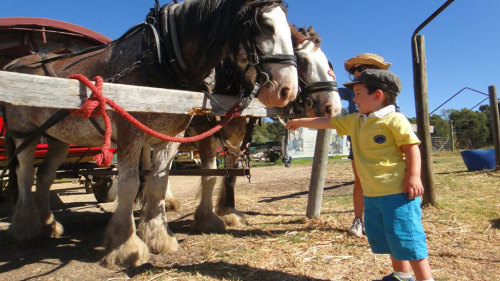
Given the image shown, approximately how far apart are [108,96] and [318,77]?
2.18 m

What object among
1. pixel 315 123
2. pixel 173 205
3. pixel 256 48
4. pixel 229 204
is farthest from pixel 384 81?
pixel 173 205

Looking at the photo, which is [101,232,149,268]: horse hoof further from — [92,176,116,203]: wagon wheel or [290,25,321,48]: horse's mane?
[92,176,116,203]: wagon wheel

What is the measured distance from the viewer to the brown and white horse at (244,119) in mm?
3326

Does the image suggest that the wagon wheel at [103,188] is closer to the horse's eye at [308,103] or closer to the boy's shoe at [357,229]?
the horse's eye at [308,103]

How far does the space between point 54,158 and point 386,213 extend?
4.13 m

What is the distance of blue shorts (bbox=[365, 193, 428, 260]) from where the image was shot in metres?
1.80

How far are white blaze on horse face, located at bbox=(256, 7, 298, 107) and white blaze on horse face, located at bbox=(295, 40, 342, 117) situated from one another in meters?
0.99

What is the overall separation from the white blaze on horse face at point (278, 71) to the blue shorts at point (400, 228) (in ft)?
2.94

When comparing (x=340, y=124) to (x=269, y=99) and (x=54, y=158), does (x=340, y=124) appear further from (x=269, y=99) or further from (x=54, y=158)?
(x=54, y=158)

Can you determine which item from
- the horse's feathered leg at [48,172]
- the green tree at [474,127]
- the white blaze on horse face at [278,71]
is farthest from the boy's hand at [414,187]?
the green tree at [474,127]

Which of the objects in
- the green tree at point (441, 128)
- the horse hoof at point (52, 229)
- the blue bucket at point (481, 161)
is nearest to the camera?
the horse hoof at point (52, 229)

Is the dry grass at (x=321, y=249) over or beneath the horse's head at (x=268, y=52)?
beneath

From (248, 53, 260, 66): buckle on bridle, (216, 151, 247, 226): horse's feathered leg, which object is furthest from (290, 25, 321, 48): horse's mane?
(216, 151, 247, 226): horse's feathered leg

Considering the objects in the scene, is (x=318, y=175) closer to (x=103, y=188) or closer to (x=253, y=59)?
(x=253, y=59)
